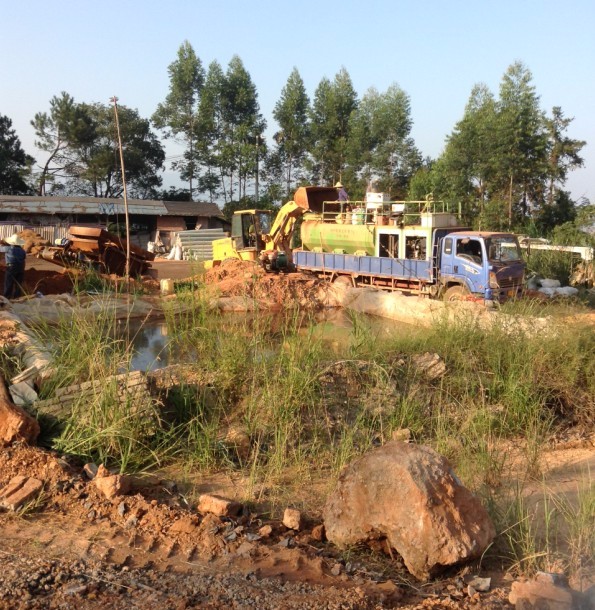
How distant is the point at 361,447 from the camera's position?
5.49 metres

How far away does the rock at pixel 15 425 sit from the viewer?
15.2 feet

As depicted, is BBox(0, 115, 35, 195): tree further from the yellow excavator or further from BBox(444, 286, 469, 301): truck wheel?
BBox(444, 286, 469, 301): truck wheel

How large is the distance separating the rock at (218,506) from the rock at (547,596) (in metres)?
1.79

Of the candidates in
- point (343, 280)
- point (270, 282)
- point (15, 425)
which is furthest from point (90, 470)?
point (343, 280)

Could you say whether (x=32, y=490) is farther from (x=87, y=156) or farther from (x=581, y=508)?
(x=87, y=156)

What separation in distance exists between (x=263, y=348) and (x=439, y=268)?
9.64 metres

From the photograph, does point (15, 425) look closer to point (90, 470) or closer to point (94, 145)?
point (90, 470)

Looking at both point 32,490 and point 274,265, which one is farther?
point 274,265

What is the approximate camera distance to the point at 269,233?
2073cm

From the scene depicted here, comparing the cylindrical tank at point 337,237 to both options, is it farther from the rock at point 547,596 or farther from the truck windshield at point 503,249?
the rock at point 547,596

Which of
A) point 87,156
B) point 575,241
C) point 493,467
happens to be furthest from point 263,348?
point 87,156

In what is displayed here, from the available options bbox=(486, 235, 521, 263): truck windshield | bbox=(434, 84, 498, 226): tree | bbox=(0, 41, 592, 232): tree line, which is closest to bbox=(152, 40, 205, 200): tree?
bbox=(0, 41, 592, 232): tree line

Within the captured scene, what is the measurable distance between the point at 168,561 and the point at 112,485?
2.76 feet

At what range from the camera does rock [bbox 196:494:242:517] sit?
4.09 meters
